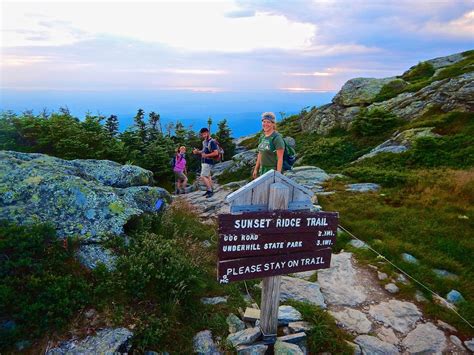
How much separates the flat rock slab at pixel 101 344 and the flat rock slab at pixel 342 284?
4.45 metres

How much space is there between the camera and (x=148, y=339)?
5.11 m

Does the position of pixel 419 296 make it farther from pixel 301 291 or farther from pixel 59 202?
pixel 59 202

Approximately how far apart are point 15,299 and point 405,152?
17695 millimetres

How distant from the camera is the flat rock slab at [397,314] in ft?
22.2

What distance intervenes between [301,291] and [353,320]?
123 centimetres

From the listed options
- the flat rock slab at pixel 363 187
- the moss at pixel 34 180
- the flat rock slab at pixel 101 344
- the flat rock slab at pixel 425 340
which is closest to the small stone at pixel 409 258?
the flat rock slab at pixel 425 340

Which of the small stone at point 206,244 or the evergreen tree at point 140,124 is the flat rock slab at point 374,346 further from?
the evergreen tree at point 140,124

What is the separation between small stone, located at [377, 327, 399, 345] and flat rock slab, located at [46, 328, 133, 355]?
15.3 feet

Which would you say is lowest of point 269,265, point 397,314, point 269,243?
point 397,314

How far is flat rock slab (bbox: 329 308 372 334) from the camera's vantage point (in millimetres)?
6574

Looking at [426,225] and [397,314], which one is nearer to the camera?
[397,314]

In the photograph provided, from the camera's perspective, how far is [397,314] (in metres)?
7.04

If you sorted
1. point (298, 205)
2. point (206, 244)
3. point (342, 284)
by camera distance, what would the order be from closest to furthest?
point (298, 205), point (342, 284), point (206, 244)

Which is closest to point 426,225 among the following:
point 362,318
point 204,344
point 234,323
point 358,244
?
point 358,244
